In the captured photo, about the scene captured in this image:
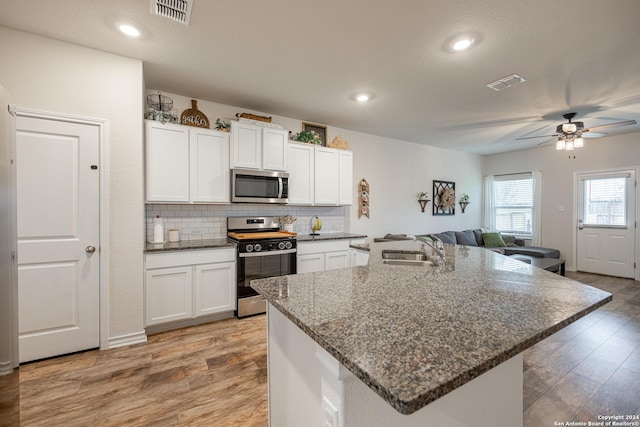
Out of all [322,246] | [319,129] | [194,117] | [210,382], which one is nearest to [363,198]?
[319,129]

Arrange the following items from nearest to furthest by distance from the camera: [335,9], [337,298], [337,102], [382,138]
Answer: [337,298], [335,9], [337,102], [382,138]

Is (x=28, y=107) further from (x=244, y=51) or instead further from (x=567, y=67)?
(x=567, y=67)

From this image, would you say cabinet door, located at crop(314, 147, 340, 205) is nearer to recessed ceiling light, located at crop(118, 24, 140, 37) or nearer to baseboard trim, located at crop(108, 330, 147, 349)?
recessed ceiling light, located at crop(118, 24, 140, 37)

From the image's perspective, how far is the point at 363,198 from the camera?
488cm

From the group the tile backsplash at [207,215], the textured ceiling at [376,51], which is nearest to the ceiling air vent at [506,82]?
the textured ceiling at [376,51]

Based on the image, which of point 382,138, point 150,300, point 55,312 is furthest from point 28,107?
point 382,138

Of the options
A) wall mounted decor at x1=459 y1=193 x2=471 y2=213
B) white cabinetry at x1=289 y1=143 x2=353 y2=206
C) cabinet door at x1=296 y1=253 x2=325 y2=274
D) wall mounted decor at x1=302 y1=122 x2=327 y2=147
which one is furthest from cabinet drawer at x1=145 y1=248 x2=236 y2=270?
wall mounted decor at x1=459 y1=193 x2=471 y2=213

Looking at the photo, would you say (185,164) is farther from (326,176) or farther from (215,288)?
(326,176)

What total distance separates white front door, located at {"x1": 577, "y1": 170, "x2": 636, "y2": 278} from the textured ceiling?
71.5 inches

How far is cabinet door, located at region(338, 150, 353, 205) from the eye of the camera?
4.23 meters

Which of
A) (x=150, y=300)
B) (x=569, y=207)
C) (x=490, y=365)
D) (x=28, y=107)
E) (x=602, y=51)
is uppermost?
(x=602, y=51)

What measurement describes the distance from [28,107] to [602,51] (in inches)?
181

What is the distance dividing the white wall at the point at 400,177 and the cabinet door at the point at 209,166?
953 mm

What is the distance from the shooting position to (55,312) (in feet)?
7.59
